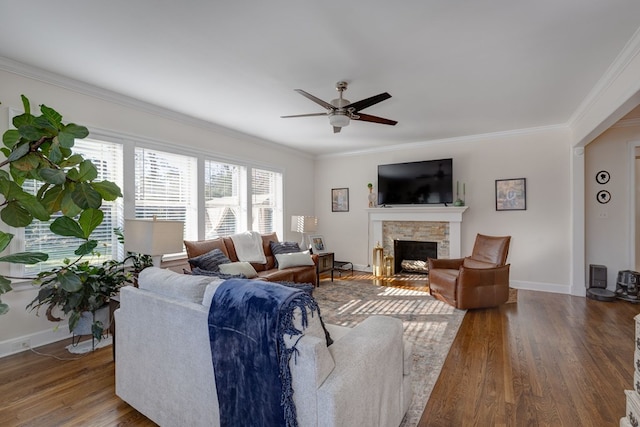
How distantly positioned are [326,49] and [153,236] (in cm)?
217

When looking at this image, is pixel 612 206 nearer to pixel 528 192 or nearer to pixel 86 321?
pixel 528 192

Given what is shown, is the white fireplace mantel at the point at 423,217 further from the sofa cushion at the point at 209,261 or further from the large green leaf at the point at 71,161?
the large green leaf at the point at 71,161

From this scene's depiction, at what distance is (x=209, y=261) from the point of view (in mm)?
3688

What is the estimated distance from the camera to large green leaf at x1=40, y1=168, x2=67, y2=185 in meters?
0.87

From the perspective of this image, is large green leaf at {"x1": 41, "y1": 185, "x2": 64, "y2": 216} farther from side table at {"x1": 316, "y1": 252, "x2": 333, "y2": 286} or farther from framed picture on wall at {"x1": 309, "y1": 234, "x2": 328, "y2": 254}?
framed picture on wall at {"x1": 309, "y1": 234, "x2": 328, "y2": 254}

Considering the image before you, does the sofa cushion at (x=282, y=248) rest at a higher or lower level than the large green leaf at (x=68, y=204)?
lower

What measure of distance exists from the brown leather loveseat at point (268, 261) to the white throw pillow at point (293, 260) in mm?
64

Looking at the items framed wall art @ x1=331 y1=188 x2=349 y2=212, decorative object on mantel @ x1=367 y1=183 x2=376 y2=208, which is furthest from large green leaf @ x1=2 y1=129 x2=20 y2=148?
framed wall art @ x1=331 y1=188 x2=349 y2=212

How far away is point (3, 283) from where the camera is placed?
878 millimetres

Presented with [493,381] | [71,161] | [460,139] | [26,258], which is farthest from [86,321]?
[460,139]


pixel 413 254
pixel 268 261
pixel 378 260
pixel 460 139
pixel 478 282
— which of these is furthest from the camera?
pixel 413 254

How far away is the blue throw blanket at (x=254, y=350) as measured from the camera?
4.00 feet

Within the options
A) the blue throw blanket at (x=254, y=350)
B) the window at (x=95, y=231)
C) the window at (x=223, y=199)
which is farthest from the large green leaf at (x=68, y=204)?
the window at (x=223, y=199)

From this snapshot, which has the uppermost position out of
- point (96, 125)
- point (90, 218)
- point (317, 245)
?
point (96, 125)
